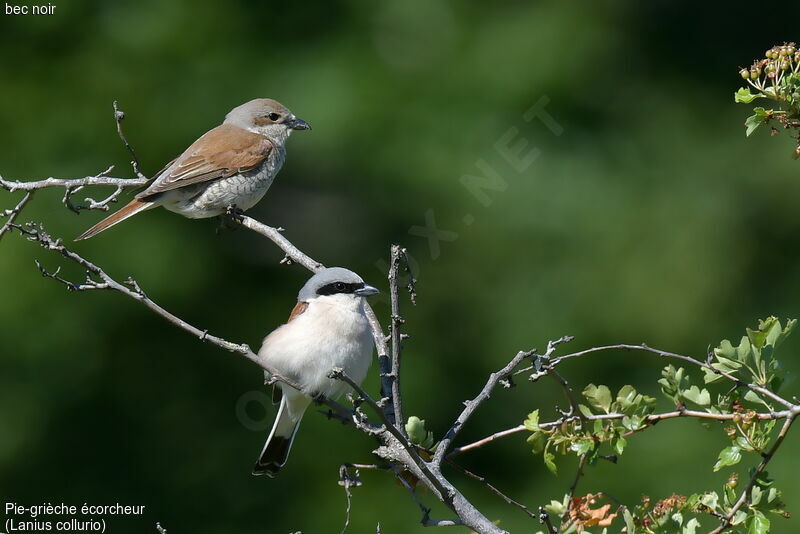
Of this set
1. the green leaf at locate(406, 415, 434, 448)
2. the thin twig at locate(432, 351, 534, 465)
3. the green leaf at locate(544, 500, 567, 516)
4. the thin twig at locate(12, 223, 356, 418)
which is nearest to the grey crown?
the thin twig at locate(12, 223, 356, 418)

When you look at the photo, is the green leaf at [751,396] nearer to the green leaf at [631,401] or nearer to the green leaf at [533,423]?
the green leaf at [631,401]

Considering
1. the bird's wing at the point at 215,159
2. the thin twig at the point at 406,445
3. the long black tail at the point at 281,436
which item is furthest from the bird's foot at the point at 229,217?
the thin twig at the point at 406,445

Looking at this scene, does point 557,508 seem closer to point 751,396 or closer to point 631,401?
point 631,401

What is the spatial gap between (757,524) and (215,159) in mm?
3352

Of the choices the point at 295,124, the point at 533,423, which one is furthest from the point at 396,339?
the point at 295,124

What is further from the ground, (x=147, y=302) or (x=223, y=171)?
(x=223, y=171)

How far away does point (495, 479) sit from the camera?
7.95 metres

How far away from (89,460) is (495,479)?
10.3 feet

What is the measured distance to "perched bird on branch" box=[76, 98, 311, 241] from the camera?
4.59 metres

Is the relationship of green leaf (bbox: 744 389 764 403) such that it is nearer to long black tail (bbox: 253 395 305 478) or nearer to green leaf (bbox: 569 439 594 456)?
green leaf (bbox: 569 439 594 456)

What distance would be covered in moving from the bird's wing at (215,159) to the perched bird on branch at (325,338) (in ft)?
4.76

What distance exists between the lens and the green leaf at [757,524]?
198 cm

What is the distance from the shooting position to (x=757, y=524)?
199cm

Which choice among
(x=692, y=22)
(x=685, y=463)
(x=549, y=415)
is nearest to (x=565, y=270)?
(x=549, y=415)
